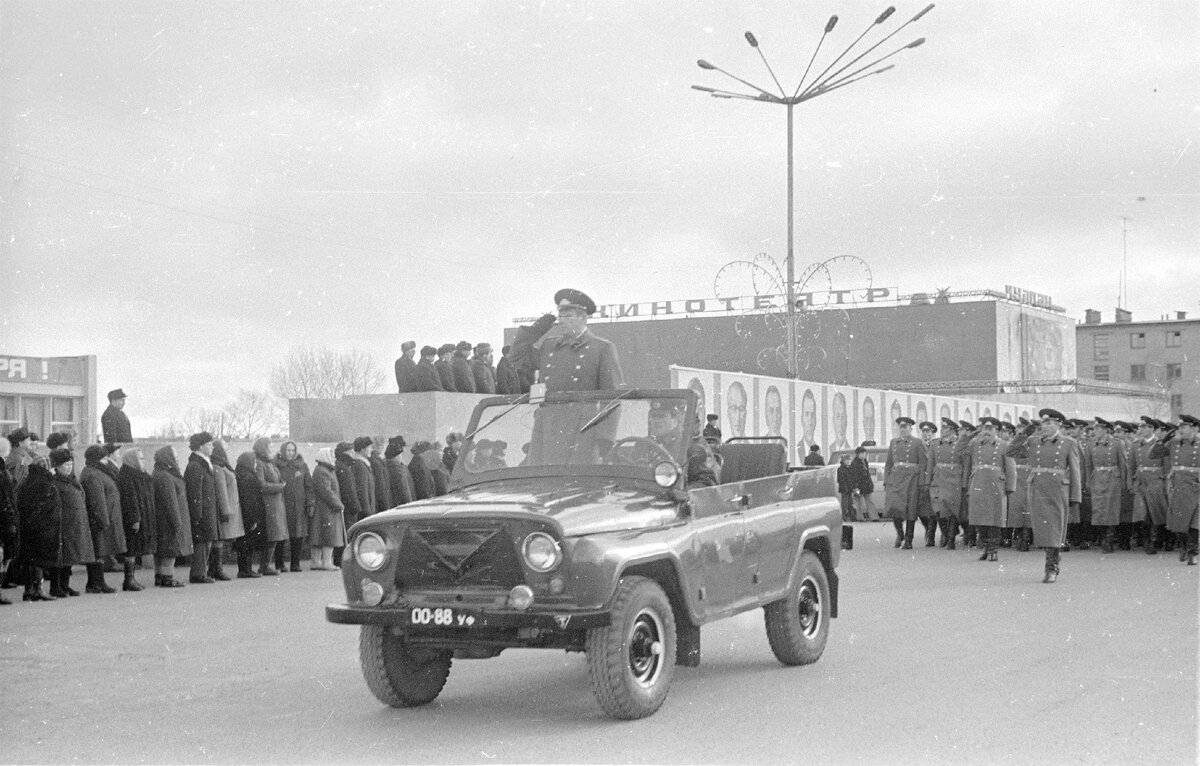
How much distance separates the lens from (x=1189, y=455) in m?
20.8

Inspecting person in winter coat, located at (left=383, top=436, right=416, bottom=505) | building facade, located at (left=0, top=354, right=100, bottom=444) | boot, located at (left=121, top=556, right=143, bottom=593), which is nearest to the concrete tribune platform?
person in winter coat, located at (left=383, top=436, right=416, bottom=505)

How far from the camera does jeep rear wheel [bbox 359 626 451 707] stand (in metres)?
8.23

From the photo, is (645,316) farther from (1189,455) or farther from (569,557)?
(569,557)

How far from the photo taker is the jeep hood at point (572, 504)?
788 centimetres

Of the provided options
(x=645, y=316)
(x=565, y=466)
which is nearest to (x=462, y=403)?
(x=565, y=466)

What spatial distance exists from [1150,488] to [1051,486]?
18.1 ft

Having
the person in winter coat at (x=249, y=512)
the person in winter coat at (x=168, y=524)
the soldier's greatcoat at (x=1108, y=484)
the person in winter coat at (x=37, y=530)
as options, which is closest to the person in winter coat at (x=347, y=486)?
the person in winter coat at (x=249, y=512)

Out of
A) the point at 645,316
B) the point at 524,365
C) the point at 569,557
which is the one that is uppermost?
the point at 645,316

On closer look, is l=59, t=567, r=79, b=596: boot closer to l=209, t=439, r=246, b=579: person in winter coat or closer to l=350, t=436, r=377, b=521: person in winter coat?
l=209, t=439, r=246, b=579: person in winter coat

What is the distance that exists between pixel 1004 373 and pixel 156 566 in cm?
7137

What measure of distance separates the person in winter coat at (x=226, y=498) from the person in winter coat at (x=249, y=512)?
0.47 feet

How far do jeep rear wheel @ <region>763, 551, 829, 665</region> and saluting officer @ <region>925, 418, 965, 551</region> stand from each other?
12.6 meters

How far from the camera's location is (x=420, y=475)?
21.2m

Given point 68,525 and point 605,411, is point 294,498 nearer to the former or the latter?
point 68,525
